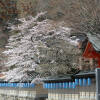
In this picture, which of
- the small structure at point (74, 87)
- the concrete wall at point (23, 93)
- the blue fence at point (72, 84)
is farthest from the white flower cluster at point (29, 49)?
the blue fence at point (72, 84)

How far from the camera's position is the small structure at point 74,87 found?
31.7 feet

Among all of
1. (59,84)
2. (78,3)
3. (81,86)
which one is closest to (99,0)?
(78,3)

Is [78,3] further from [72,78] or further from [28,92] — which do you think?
[72,78]

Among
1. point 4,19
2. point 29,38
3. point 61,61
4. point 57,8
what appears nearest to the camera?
point 61,61

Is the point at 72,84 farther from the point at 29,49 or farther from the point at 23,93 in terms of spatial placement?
the point at 29,49

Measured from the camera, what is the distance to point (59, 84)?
1275cm

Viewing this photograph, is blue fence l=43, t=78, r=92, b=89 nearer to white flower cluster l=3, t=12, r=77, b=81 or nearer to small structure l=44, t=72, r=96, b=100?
small structure l=44, t=72, r=96, b=100

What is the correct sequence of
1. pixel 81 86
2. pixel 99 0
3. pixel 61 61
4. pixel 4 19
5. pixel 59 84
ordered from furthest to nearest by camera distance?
pixel 4 19 < pixel 99 0 < pixel 61 61 < pixel 59 84 < pixel 81 86

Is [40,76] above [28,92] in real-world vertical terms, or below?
above

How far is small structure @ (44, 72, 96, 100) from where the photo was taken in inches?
380

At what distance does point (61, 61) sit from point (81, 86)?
7.13m

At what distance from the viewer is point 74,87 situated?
1128cm

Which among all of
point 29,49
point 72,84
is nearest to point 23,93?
point 29,49

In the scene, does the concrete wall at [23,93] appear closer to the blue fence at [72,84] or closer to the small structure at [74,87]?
the small structure at [74,87]
